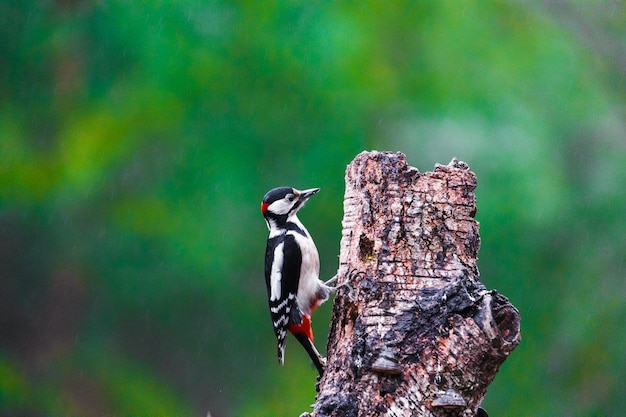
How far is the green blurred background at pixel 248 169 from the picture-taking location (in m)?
5.48

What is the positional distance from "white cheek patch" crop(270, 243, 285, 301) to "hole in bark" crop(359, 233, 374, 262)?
90 cm

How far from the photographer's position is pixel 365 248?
208 centimetres

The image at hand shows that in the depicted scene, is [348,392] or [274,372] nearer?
[348,392]

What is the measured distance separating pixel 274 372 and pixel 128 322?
112 cm

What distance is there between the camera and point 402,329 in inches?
76.7

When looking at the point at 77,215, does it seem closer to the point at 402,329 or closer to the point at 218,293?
the point at 218,293

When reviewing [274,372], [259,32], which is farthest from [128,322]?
[259,32]

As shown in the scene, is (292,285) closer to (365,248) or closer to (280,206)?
(280,206)

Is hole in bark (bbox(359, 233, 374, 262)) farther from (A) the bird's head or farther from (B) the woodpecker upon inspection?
(A) the bird's head

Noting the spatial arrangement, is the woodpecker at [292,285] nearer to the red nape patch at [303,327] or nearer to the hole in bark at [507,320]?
the red nape patch at [303,327]

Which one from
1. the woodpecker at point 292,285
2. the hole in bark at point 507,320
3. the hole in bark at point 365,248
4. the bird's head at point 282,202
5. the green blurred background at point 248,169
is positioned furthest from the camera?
the green blurred background at point 248,169

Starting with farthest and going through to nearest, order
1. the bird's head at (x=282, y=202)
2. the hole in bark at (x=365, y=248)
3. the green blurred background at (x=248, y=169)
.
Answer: the green blurred background at (x=248, y=169)
the bird's head at (x=282, y=202)
the hole in bark at (x=365, y=248)

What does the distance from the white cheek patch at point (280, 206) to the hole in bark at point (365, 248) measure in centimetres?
101

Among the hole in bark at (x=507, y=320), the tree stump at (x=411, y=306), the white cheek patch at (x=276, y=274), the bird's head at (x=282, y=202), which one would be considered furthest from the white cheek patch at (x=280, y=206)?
the hole in bark at (x=507, y=320)
